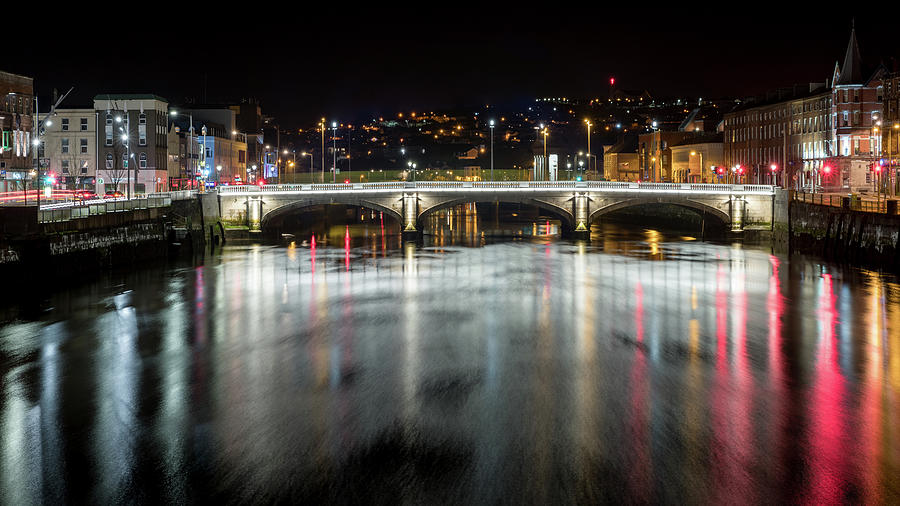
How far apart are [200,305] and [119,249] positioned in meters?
18.6

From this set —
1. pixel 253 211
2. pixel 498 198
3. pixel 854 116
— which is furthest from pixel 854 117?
pixel 253 211

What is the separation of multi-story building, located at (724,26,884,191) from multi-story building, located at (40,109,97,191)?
7966 centimetres

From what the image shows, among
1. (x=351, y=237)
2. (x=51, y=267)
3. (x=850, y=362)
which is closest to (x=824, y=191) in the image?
(x=351, y=237)

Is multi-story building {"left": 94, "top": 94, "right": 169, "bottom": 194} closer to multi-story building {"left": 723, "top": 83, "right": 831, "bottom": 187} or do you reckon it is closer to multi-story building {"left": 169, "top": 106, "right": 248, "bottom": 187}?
multi-story building {"left": 169, "top": 106, "right": 248, "bottom": 187}

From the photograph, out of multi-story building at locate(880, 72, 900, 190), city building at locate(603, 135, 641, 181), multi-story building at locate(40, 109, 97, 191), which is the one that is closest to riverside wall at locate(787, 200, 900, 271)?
multi-story building at locate(880, 72, 900, 190)

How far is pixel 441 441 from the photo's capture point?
2316 cm

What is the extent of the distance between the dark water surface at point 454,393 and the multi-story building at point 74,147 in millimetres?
50755

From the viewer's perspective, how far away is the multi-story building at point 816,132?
313ft

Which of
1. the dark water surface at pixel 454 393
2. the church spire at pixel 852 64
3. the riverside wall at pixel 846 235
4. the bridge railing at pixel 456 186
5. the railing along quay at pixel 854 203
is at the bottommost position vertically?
the dark water surface at pixel 454 393

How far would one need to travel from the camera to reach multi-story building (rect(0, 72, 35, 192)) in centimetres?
8406

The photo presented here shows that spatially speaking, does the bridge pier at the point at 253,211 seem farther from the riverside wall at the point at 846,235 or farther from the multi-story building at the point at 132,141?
the riverside wall at the point at 846,235

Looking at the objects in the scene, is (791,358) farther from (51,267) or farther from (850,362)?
(51,267)

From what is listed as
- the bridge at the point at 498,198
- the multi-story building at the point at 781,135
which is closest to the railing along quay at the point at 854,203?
the bridge at the point at 498,198

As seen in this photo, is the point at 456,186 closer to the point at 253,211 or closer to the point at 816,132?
the point at 253,211
